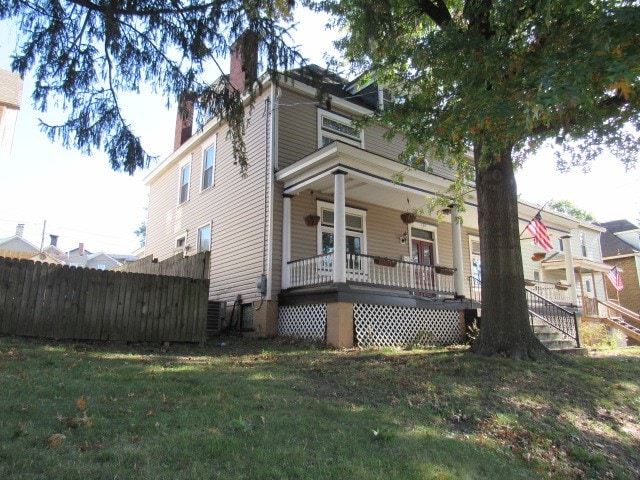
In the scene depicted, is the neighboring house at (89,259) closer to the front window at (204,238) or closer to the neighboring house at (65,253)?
the neighboring house at (65,253)

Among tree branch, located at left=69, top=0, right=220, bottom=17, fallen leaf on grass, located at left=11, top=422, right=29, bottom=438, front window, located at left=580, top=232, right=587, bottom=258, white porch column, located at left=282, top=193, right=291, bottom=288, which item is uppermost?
front window, located at left=580, top=232, right=587, bottom=258

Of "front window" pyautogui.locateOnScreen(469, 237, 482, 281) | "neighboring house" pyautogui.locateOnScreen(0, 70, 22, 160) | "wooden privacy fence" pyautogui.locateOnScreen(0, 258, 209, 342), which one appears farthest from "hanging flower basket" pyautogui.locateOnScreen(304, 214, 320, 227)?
"neighboring house" pyautogui.locateOnScreen(0, 70, 22, 160)

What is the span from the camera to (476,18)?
8586 millimetres

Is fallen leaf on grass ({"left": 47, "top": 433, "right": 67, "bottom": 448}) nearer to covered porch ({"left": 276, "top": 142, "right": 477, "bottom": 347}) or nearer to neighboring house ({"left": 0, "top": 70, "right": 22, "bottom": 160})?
covered porch ({"left": 276, "top": 142, "right": 477, "bottom": 347})

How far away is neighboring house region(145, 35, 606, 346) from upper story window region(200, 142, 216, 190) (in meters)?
0.07

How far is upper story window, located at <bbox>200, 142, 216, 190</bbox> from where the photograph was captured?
1630 centimetres

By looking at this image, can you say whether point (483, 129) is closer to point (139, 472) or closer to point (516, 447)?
point (516, 447)

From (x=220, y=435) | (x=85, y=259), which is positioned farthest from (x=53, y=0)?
(x=85, y=259)

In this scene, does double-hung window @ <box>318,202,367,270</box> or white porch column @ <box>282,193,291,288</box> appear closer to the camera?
white porch column @ <box>282,193,291,288</box>

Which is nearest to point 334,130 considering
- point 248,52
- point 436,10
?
point 436,10

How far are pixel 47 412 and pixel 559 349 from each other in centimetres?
1153

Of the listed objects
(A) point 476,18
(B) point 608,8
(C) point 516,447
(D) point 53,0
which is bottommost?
(C) point 516,447

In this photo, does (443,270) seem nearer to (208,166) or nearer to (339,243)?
(339,243)

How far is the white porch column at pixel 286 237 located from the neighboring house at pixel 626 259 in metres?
25.0
